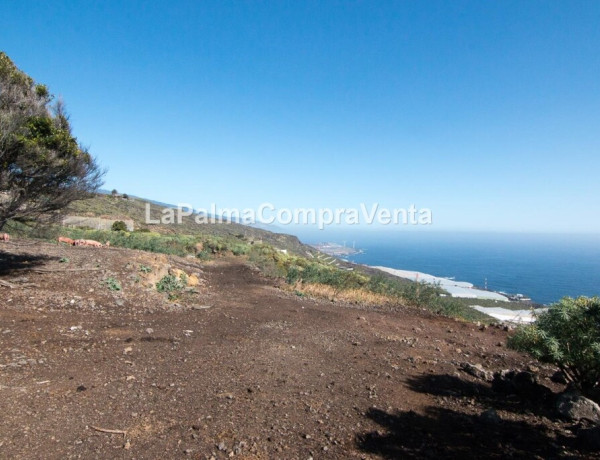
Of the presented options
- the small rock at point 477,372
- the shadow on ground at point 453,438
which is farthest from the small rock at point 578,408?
the small rock at point 477,372

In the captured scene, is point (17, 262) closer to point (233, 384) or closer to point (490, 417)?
point (233, 384)

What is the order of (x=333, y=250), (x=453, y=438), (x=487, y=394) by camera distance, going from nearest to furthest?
(x=453, y=438)
(x=487, y=394)
(x=333, y=250)

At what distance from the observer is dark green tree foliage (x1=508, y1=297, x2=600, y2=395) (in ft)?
11.7

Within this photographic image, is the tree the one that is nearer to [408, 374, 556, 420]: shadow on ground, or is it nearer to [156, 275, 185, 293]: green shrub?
[156, 275, 185, 293]: green shrub

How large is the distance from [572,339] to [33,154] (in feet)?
31.9

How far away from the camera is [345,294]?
11828 mm

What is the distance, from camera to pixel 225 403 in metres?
3.52

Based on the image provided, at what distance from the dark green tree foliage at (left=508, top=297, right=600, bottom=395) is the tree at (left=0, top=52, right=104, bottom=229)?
9.33 m

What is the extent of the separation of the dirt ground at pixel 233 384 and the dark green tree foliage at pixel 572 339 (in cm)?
65

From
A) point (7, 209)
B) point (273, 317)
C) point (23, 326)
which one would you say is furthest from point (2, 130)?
point (273, 317)

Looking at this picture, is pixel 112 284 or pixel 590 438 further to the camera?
pixel 112 284

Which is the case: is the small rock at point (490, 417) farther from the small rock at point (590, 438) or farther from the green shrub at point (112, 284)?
the green shrub at point (112, 284)

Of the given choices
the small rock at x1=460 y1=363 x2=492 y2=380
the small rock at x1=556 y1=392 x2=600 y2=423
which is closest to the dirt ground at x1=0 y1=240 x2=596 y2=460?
the small rock at x1=556 y1=392 x2=600 y2=423

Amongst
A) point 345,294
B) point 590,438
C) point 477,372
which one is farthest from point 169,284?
point 590,438
